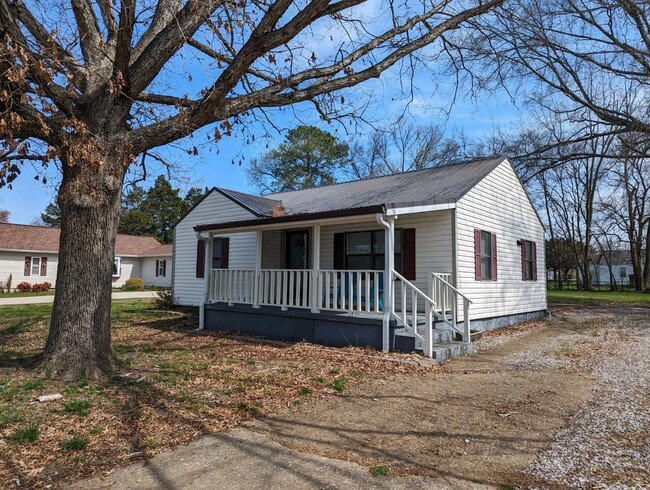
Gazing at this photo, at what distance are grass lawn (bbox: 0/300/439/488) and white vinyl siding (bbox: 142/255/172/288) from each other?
2295 centimetres

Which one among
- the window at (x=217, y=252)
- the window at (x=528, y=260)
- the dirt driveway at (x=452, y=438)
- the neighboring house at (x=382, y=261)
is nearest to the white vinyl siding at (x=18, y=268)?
the neighboring house at (x=382, y=261)

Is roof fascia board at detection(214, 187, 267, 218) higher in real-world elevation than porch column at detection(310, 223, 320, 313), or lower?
higher

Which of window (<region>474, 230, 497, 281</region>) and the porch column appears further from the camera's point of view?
Answer: window (<region>474, 230, 497, 281</region>)

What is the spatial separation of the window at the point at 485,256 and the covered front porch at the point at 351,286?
1195 mm

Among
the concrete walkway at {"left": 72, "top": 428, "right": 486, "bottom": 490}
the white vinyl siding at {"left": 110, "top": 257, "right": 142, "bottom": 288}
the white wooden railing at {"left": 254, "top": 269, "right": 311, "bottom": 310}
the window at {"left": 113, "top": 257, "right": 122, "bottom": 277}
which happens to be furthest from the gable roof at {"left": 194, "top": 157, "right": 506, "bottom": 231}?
the white vinyl siding at {"left": 110, "top": 257, "right": 142, "bottom": 288}

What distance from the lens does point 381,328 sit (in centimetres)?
812

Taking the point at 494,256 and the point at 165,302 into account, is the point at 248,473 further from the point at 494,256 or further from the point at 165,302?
the point at 165,302

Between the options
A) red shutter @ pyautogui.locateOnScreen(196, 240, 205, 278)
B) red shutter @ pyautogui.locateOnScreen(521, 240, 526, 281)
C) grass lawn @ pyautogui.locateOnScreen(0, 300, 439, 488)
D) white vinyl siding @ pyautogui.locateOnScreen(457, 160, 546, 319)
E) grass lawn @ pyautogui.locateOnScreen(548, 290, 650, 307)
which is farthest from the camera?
grass lawn @ pyautogui.locateOnScreen(548, 290, 650, 307)

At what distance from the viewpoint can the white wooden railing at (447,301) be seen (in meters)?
8.80

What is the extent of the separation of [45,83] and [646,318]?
57.0 feet

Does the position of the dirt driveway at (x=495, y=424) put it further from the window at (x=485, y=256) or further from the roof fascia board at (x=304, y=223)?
the window at (x=485, y=256)

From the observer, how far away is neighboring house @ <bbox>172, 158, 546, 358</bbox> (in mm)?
8406

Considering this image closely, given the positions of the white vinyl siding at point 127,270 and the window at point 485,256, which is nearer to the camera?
the window at point 485,256

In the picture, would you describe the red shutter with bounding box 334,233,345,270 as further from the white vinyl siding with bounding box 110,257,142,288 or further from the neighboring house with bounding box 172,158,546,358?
the white vinyl siding with bounding box 110,257,142,288
